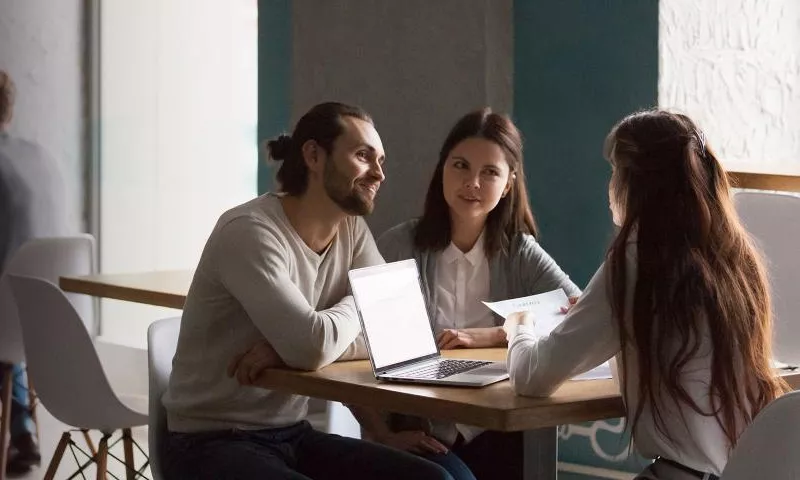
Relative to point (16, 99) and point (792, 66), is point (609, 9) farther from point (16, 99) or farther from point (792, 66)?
point (16, 99)

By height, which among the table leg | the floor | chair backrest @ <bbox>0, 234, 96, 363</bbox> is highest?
chair backrest @ <bbox>0, 234, 96, 363</bbox>

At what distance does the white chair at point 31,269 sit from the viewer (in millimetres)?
4164

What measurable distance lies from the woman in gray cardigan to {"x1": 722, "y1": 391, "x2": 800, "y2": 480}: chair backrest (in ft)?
3.97

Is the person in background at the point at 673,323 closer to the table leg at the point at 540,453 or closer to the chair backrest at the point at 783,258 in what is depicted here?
the table leg at the point at 540,453

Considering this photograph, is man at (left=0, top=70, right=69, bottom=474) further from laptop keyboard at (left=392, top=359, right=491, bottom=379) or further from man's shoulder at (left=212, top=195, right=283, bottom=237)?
laptop keyboard at (left=392, top=359, right=491, bottom=379)

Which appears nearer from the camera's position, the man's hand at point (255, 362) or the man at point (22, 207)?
the man's hand at point (255, 362)

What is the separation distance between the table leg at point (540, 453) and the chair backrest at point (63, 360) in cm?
119

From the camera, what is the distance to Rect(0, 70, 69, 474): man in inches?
178

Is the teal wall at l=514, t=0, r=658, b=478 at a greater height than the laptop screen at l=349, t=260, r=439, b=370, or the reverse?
the teal wall at l=514, t=0, r=658, b=478

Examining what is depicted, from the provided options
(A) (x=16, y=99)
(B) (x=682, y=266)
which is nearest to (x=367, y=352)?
(B) (x=682, y=266)

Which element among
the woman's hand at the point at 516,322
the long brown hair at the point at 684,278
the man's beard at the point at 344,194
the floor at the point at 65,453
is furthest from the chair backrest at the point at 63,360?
the long brown hair at the point at 684,278

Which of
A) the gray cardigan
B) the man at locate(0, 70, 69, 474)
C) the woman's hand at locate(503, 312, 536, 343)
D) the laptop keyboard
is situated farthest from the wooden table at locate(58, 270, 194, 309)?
the woman's hand at locate(503, 312, 536, 343)

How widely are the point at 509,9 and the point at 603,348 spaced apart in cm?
196

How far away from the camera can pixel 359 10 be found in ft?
12.8
